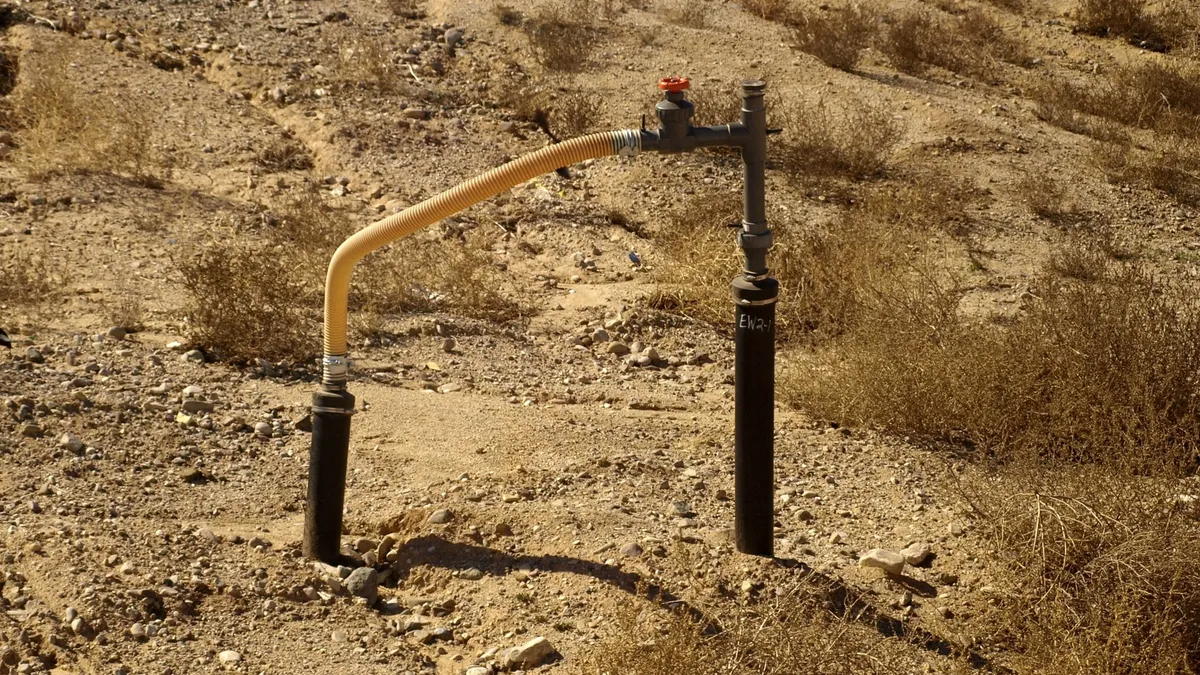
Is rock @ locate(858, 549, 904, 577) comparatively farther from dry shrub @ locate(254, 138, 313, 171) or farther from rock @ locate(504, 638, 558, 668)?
dry shrub @ locate(254, 138, 313, 171)

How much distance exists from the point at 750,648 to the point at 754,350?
2.60ft

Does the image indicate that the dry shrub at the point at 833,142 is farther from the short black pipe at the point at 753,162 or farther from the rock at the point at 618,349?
the short black pipe at the point at 753,162

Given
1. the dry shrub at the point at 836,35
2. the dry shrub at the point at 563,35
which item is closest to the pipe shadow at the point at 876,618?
the dry shrub at the point at 563,35

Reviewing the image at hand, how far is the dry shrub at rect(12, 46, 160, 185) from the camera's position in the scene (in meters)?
7.53

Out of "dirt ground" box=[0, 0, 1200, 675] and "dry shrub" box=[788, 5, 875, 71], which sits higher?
"dry shrub" box=[788, 5, 875, 71]

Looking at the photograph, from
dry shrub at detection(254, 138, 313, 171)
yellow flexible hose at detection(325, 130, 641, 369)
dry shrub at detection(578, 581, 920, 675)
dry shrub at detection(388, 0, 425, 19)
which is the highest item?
dry shrub at detection(388, 0, 425, 19)

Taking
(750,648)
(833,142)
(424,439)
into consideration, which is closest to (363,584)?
(424,439)

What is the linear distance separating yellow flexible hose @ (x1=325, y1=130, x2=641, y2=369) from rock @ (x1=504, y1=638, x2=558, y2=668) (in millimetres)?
1054

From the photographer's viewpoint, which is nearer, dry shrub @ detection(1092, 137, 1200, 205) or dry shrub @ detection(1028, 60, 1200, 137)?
dry shrub @ detection(1092, 137, 1200, 205)

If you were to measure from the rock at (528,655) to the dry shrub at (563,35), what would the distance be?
23.1 feet

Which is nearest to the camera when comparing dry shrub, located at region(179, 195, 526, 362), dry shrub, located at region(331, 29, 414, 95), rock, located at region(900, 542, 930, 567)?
rock, located at region(900, 542, 930, 567)

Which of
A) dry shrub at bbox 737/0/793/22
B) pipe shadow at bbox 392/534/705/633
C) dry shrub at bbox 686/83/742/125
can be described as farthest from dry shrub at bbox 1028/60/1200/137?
pipe shadow at bbox 392/534/705/633

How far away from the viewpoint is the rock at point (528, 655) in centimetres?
331

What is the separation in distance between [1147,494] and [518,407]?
238 centimetres
